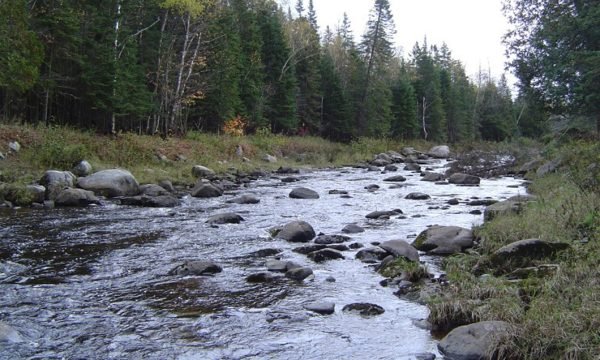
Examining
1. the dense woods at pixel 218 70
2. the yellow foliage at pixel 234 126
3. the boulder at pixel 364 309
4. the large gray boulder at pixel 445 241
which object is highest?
the dense woods at pixel 218 70

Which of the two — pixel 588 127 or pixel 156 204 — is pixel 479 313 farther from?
pixel 588 127

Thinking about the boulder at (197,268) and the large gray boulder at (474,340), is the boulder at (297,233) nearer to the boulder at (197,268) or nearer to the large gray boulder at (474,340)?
the boulder at (197,268)

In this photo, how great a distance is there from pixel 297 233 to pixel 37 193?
29.7ft

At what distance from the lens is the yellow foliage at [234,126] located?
37.2m

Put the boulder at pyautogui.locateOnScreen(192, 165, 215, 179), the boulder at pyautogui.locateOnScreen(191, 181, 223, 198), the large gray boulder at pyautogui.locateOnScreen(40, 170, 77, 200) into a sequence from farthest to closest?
the boulder at pyautogui.locateOnScreen(192, 165, 215, 179), the boulder at pyautogui.locateOnScreen(191, 181, 223, 198), the large gray boulder at pyautogui.locateOnScreen(40, 170, 77, 200)

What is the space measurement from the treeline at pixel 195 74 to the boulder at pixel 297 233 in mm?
14576

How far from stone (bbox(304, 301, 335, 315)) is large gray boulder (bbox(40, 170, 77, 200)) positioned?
12.1 m

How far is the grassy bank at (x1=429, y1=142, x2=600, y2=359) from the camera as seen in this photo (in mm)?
4969

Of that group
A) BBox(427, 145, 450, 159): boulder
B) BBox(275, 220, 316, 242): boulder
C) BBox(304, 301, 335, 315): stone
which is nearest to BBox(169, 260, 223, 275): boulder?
BBox(304, 301, 335, 315): stone

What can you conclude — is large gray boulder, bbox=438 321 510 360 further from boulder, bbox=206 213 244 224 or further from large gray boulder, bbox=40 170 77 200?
large gray boulder, bbox=40 170 77 200

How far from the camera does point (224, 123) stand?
37.9 metres

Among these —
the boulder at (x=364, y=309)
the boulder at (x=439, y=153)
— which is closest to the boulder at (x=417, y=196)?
the boulder at (x=364, y=309)

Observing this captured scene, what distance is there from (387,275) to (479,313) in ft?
8.71

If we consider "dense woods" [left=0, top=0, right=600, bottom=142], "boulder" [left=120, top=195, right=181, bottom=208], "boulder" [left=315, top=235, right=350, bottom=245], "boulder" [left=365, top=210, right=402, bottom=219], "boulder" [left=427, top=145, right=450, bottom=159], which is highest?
"dense woods" [left=0, top=0, right=600, bottom=142]
